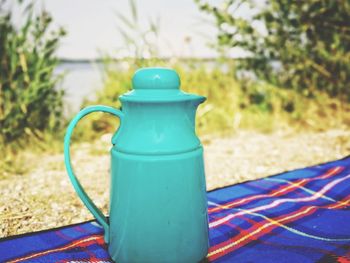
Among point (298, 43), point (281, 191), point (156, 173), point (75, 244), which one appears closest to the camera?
point (156, 173)

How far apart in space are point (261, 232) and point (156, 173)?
23.1 inches

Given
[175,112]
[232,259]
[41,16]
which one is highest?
[41,16]

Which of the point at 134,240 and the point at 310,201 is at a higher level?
the point at 134,240

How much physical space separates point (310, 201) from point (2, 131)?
78.4 inches

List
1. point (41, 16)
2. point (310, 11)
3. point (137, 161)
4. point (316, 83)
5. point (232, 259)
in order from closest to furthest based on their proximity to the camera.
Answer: point (137, 161)
point (232, 259)
point (41, 16)
point (310, 11)
point (316, 83)

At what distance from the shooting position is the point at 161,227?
1.04 m

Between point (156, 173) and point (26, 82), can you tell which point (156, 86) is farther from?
point (26, 82)

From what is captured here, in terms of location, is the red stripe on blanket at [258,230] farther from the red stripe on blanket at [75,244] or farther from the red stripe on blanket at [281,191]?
the red stripe on blanket at [75,244]

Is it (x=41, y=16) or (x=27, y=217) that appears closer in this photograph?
(x=27, y=217)

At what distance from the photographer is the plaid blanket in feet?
4.03

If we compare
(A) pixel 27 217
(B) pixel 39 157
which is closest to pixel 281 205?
(A) pixel 27 217

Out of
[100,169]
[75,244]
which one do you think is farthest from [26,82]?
[75,244]

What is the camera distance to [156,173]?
40.0 inches

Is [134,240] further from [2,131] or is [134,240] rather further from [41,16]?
[41,16]
